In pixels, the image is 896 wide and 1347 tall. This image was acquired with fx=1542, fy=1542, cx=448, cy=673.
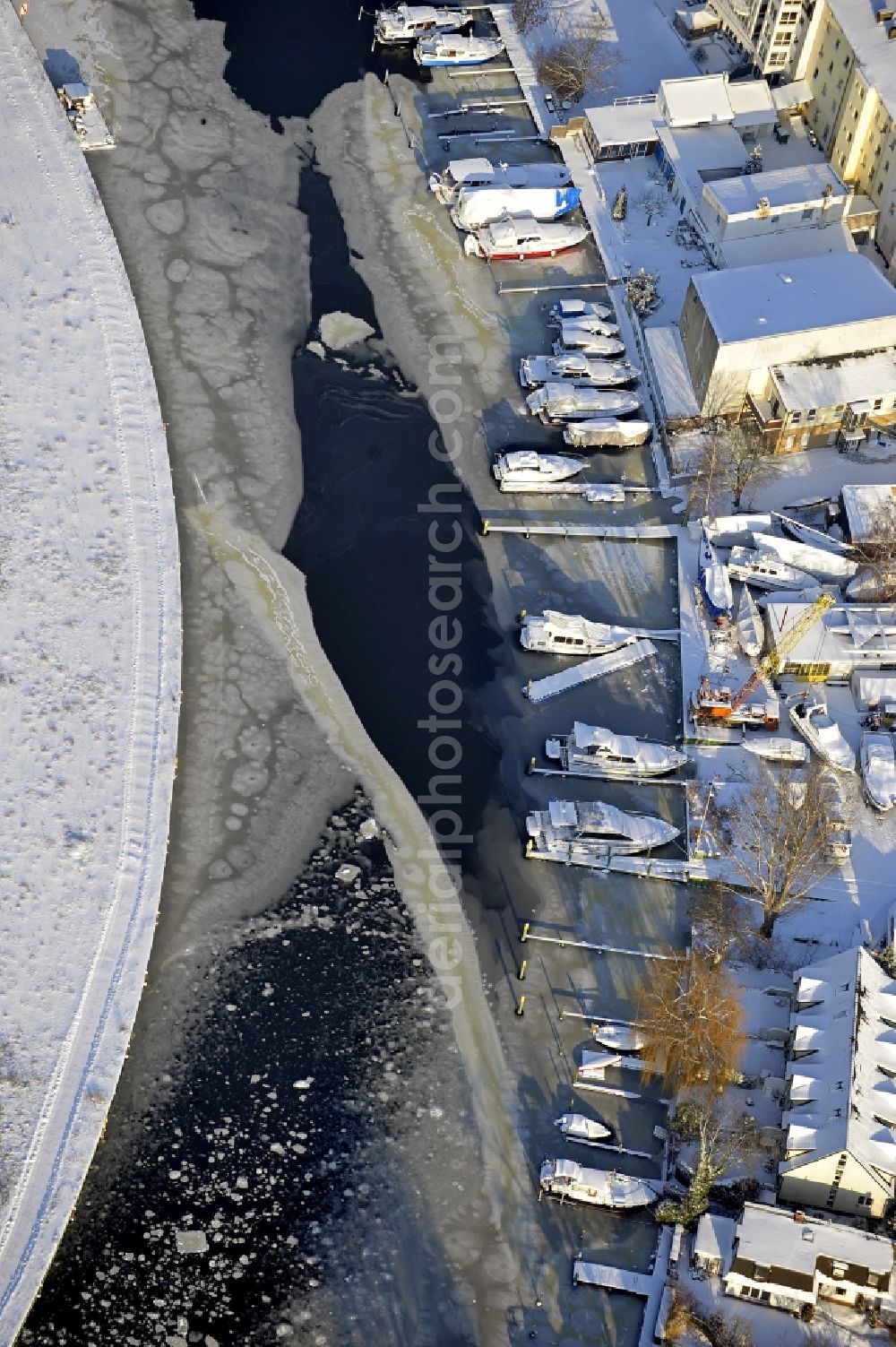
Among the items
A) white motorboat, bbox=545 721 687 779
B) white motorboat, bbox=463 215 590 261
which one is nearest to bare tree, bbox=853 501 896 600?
white motorboat, bbox=545 721 687 779

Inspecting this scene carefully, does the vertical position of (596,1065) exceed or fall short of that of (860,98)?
it falls short

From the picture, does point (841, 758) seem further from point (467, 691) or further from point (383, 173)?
point (383, 173)

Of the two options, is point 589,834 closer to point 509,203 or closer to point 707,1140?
point 707,1140

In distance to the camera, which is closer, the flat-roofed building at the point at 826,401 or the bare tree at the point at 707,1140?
the bare tree at the point at 707,1140

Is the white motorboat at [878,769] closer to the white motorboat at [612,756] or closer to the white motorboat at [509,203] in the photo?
the white motorboat at [612,756]

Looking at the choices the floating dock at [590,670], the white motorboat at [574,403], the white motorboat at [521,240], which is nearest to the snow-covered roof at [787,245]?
the white motorboat at [521,240]

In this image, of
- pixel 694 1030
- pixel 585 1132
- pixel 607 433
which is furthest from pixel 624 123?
pixel 585 1132
